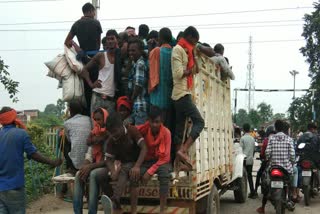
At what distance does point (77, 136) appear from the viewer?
618 cm

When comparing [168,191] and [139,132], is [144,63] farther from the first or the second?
[168,191]

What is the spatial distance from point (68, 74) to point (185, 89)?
1885mm

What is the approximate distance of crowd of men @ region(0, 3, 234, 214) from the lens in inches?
213

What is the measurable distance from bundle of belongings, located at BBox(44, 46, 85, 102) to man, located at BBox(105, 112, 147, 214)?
1.35 metres

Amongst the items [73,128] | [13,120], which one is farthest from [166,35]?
[13,120]

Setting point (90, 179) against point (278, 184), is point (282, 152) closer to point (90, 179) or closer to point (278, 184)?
point (278, 184)

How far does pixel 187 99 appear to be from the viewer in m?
5.59

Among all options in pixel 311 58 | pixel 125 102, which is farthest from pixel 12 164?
pixel 311 58

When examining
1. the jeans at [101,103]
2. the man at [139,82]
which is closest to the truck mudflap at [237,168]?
the jeans at [101,103]

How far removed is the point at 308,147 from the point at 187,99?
206 inches

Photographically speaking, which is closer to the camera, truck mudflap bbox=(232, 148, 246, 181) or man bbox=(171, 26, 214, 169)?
man bbox=(171, 26, 214, 169)

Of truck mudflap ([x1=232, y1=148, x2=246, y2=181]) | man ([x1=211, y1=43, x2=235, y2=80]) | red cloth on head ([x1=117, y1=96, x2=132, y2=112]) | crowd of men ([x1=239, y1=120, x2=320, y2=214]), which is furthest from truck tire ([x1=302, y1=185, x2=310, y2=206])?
red cloth on head ([x1=117, y1=96, x2=132, y2=112])

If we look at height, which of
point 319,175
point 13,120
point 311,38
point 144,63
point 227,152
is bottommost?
point 319,175

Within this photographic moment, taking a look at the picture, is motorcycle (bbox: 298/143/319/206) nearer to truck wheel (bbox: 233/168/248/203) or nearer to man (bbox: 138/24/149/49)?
truck wheel (bbox: 233/168/248/203)
